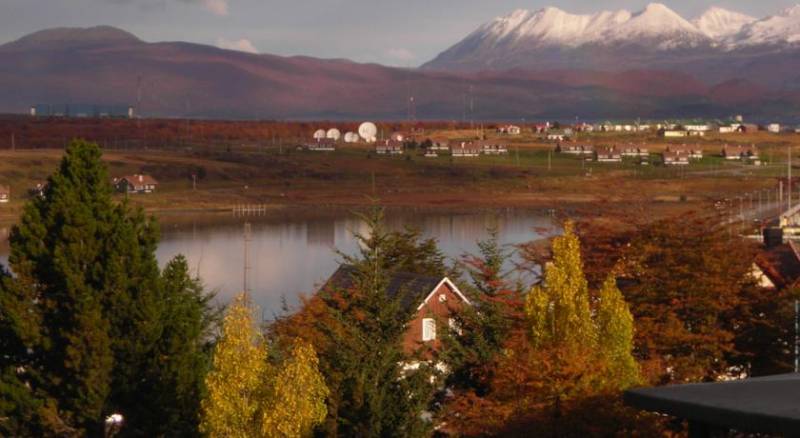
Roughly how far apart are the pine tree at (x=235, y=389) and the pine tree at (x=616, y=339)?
2136 mm

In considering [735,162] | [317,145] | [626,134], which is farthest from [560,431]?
[626,134]

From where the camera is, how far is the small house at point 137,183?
41.6 m

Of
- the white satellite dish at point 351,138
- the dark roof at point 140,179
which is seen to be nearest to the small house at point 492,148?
the white satellite dish at point 351,138

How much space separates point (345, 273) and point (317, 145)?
4796cm

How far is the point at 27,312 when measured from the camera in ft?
24.3

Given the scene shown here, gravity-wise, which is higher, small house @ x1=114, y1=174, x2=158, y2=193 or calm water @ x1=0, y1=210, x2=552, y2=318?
small house @ x1=114, y1=174, x2=158, y2=193

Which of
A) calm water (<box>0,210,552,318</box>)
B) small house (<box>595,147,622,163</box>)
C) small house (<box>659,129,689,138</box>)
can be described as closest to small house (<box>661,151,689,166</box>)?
small house (<box>595,147,622,163</box>)

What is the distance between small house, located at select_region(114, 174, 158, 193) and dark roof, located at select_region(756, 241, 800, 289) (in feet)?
96.8

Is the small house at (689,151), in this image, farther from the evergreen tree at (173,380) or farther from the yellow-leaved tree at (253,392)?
the yellow-leaved tree at (253,392)

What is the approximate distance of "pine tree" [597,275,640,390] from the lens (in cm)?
702

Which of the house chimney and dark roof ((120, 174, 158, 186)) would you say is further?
dark roof ((120, 174, 158, 186))

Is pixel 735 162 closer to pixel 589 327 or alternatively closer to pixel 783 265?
pixel 783 265

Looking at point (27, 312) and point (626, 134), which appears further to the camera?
point (626, 134)

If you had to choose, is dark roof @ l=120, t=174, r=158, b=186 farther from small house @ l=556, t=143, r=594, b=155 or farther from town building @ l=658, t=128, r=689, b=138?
town building @ l=658, t=128, r=689, b=138
